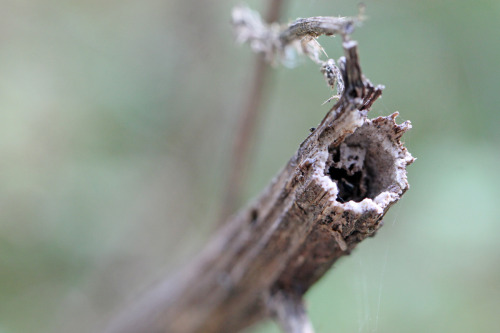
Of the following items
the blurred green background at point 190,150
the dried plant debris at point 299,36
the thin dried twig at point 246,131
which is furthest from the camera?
the blurred green background at point 190,150

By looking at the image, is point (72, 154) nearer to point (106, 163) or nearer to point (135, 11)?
point (106, 163)

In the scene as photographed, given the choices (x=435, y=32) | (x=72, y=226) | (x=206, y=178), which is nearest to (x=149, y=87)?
(x=206, y=178)

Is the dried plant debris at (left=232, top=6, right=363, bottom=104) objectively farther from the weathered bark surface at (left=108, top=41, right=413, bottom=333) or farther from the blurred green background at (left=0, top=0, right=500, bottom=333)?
the blurred green background at (left=0, top=0, right=500, bottom=333)

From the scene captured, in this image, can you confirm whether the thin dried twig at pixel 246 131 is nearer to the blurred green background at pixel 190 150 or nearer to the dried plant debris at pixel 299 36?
the blurred green background at pixel 190 150

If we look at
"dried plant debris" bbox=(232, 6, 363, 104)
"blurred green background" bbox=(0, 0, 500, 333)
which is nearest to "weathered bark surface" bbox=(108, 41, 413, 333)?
"dried plant debris" bbox=(232, 6, 363, 104)

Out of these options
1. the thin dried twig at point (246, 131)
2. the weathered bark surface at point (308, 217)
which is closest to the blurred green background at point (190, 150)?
the thin dried twig at point (246, 131)
